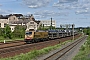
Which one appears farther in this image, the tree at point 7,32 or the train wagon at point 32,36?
the tree at point 7,32

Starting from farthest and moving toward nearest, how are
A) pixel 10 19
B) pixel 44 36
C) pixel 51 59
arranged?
pixel 10 19, pixel 44 36, pixel 51 59

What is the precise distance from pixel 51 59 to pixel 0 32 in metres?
63.2

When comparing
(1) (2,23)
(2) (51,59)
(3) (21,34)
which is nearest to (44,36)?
(3) (21,34)

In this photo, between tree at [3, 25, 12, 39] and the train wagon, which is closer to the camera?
the train wagon

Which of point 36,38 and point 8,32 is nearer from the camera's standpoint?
point 36,38

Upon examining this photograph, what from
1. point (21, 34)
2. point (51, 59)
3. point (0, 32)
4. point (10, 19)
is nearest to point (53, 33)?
point (21, 34)

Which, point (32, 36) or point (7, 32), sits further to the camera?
point (7, 32)

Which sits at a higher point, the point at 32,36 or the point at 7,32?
the point at 7,32

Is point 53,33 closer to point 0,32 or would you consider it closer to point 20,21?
point 0,32

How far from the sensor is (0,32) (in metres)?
85.9

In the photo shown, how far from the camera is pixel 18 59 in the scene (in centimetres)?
2311

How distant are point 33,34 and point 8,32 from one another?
65.7ft

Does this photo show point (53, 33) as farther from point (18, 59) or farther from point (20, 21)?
point (20, 21)

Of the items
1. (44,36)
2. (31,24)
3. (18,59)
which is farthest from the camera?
(31,24)
